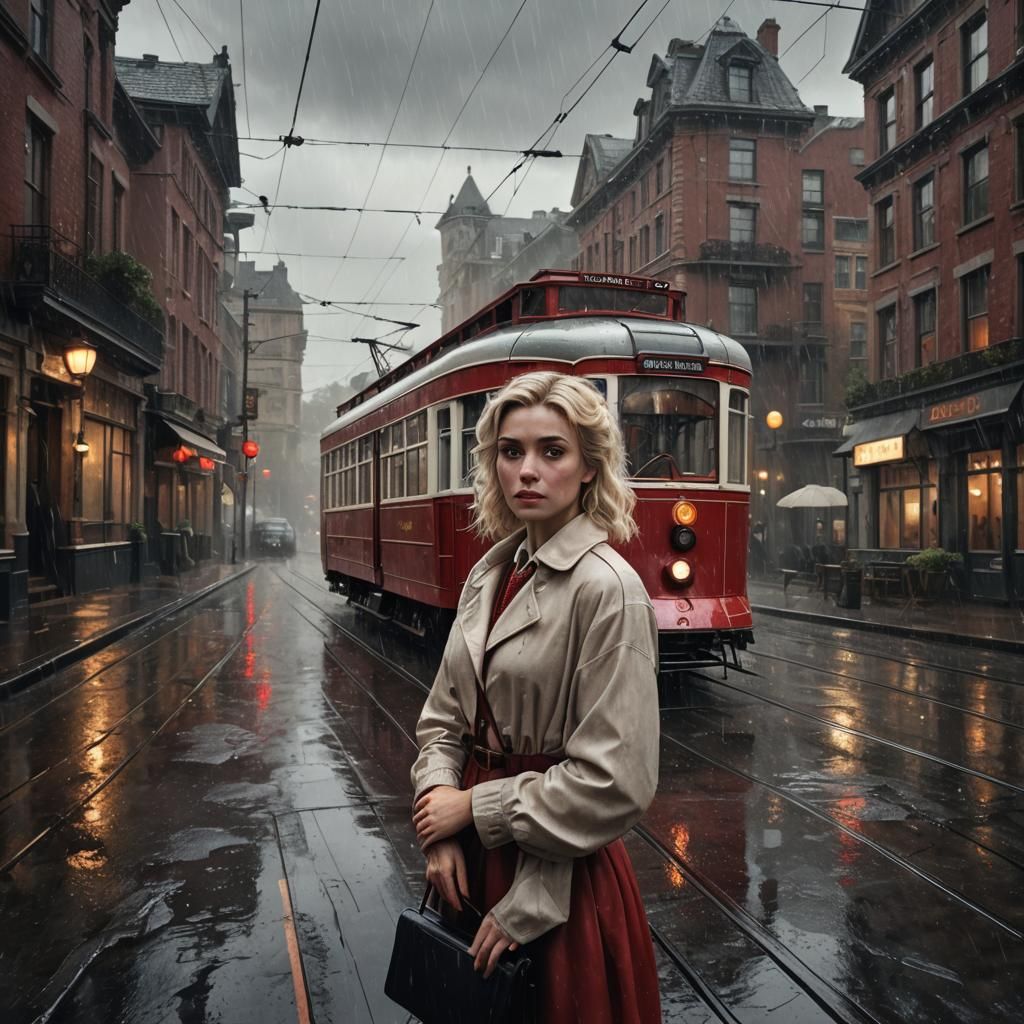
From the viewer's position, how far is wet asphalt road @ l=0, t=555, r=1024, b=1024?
364 centimetres

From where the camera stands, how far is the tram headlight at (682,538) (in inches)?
355

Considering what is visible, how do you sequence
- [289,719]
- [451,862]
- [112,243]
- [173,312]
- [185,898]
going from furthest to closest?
[173,312] < [112,243] < [289,719] < [185,898] < [451,862]

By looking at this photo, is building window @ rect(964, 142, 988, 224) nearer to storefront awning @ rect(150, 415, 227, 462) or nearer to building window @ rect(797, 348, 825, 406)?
building window @ rect(797, 348, 825, 406)

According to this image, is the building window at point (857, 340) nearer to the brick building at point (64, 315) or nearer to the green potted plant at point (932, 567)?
the green potted plant at point (932, 567)

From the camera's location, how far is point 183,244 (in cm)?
3462

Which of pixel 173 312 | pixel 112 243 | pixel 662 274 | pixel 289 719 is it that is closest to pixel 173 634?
pixel 289 719

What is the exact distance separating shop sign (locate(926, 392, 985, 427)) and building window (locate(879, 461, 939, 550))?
1252 millimetres

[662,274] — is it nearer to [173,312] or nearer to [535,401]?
[173,312]

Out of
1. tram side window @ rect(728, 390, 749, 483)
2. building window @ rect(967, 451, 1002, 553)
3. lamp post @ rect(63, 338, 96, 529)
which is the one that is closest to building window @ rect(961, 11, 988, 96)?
building window @ rect(967, 451, 1002, 553)

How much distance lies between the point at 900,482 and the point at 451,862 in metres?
25.0

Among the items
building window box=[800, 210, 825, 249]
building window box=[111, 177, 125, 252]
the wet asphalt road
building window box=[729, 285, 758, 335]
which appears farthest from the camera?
building window box=[800, 210, 825, 249]

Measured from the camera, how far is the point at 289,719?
8.60 metres

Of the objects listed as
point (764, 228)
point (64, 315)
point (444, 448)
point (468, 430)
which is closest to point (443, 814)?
point (468, 430)

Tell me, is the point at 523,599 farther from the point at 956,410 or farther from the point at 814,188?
the point at 814,188
